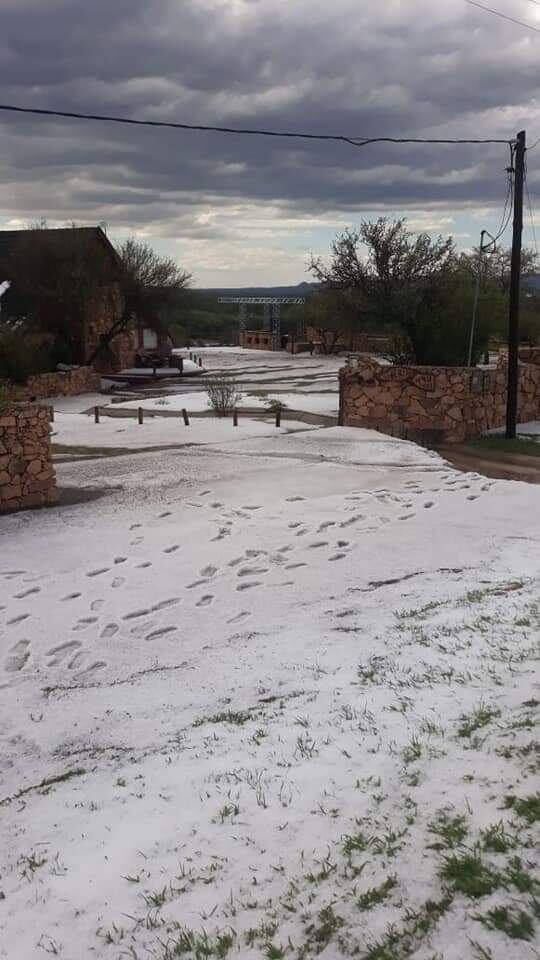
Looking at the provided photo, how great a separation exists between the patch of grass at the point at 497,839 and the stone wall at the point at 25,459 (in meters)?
10.3

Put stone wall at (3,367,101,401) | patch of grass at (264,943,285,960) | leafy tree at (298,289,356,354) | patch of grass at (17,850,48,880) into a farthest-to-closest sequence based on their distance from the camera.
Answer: leafy tree at (298,289,356,354) < stone wall at (3,367,101,401) < patch of grass at (17,850,48,880) < patch of grass at (264,943,285,960)

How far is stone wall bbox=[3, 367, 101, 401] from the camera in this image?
27.7 m

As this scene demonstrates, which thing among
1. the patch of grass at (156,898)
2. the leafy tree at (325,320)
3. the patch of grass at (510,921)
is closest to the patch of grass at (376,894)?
the patch of grass at (510,921)

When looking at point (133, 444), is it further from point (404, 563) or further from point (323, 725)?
point (323, 725)

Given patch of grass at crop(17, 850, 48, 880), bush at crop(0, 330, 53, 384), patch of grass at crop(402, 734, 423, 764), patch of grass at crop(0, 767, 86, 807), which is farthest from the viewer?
bush at crop(0, 330, 53, 384)

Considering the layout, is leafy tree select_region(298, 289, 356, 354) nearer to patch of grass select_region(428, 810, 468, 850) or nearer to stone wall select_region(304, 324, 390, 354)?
stone wall select_region(304, 324, 390, 354)

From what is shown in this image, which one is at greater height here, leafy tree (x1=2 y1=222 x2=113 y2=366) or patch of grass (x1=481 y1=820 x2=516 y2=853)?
leafy tree (x1=2 y1=222 x2=113 y2=366)

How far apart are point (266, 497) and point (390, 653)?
22.2ft

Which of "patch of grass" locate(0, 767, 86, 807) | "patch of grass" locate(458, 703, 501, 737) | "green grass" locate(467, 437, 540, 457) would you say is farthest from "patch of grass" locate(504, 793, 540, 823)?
"green grass" locate(467, 437, 540, 457)

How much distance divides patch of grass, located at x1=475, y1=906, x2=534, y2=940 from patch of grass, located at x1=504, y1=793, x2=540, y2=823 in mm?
614

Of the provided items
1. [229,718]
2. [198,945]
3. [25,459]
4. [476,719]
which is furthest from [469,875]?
[25,459]

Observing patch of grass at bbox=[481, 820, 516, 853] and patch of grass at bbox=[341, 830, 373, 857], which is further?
patch of grass at bbox=[341, 830, 373, 857]

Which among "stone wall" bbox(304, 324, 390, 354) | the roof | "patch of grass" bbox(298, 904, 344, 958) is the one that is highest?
the roof

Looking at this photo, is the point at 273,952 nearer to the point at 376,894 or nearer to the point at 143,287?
the point at 376,894
